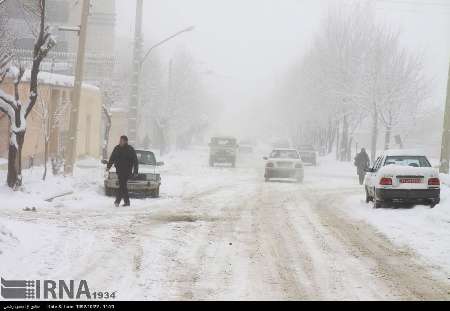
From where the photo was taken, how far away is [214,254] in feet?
33.9

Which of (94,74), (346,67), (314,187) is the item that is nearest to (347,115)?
(346,67)

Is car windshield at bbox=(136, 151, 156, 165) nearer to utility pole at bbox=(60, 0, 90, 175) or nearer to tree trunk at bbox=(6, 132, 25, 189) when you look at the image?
utility pole at bbox=(60, 0, 90, 175)

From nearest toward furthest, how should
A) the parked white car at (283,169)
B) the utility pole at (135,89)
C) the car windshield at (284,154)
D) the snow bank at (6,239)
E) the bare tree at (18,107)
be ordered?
the snow bank at (6,239), the bare tree at (18,107), the utility pole at (135,89), the parked white car at (283,169), the car windshield at (284,154)

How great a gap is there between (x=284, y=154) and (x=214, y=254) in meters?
21.4

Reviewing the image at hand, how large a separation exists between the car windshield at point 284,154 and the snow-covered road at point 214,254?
45.3ft

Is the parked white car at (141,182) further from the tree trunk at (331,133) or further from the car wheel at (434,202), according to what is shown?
the tree trunk at (331,133)

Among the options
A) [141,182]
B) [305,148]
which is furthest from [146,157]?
[305,148]

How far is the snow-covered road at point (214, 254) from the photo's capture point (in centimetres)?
803

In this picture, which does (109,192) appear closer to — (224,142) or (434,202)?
(434,202)

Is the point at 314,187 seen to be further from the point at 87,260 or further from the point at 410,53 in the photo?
the point at 410,53

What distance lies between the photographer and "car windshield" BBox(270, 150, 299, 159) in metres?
31.1

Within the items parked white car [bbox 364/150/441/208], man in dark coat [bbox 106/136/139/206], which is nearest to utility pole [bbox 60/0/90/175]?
man in dark coat [bbox 106/136/139/206]

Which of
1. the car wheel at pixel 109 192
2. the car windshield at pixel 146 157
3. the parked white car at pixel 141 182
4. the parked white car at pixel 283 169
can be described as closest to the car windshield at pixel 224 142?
the parked white car at pixel 283 169

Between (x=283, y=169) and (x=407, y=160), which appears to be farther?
(x=283, y=169)
